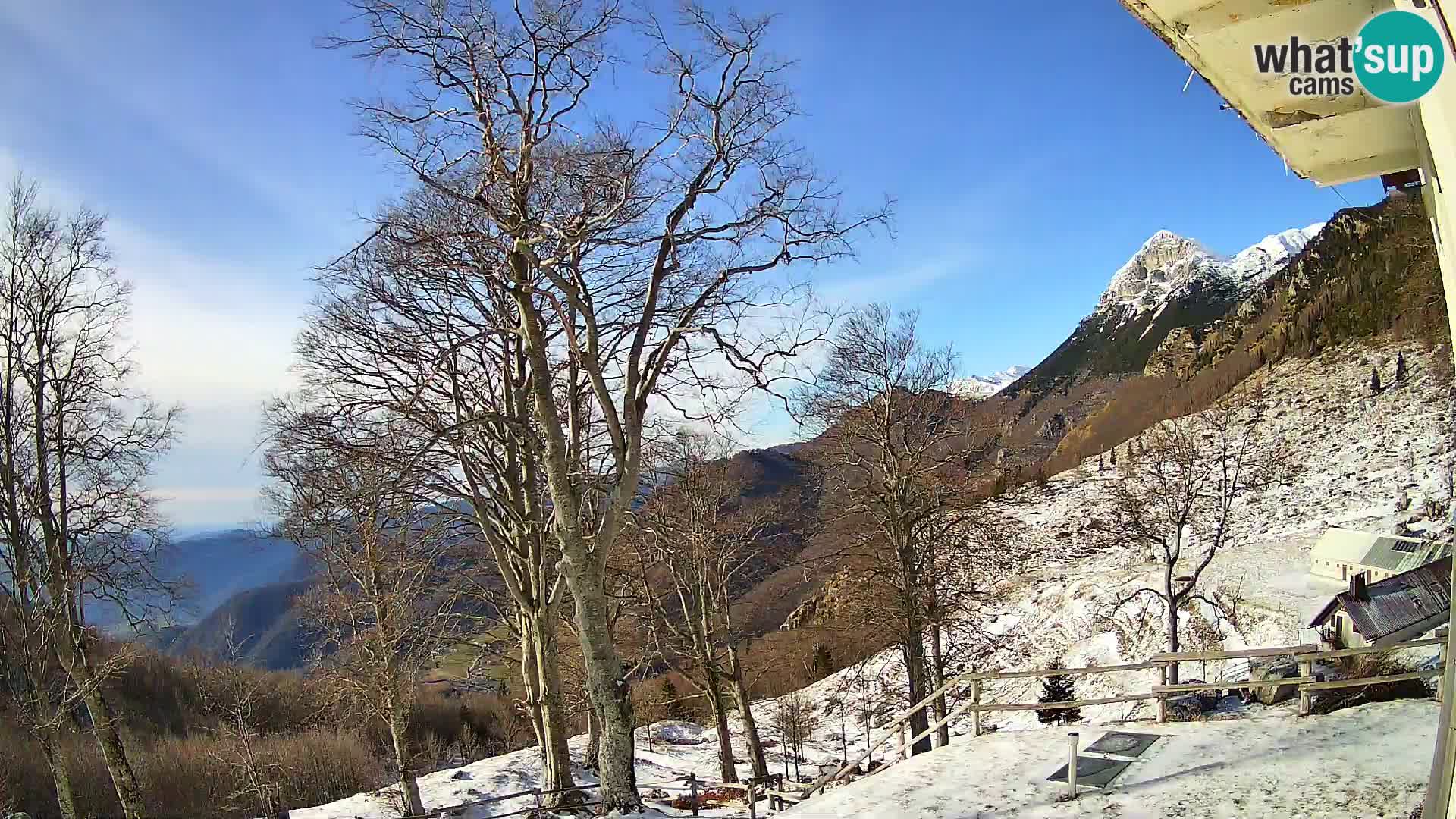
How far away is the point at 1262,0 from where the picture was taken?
276 centimetres

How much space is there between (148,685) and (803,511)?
31.6 metres

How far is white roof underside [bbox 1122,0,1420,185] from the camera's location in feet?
9.23

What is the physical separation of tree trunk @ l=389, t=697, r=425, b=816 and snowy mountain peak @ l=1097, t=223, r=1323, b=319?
106 meters

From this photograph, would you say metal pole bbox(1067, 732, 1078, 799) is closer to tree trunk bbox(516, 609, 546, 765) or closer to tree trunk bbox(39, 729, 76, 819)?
tree trunk bbox(516, 609, 546, 765)

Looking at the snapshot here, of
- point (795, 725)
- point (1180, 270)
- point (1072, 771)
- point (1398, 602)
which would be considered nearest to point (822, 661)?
point (795, 725)

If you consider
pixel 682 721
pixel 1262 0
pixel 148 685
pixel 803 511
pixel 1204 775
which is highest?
pixel 1262 0

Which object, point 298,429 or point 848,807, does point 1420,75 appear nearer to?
point 848,807

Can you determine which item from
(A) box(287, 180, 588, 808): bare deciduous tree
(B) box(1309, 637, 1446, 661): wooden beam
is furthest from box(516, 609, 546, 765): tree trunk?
(B) box(1309, 637, 1446, 661): wooden beam

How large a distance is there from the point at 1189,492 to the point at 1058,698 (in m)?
6.62

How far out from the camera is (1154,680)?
20469 millimetres

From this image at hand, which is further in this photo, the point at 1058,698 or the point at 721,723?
the point at 1058,698

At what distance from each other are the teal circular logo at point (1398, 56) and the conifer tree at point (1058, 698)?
1736 cm

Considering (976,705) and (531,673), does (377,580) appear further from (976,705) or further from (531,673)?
(976,705)

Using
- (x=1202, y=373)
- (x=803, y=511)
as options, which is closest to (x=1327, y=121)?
(x=803, y=511)
